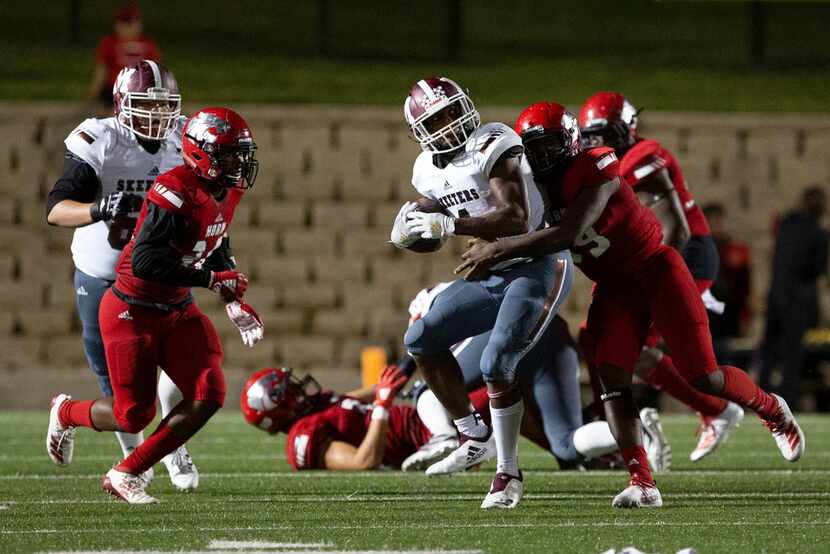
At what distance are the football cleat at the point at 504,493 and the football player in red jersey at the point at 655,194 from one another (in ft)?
5.89

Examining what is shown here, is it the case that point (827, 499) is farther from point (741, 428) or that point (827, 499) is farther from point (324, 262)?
point (324, 262)

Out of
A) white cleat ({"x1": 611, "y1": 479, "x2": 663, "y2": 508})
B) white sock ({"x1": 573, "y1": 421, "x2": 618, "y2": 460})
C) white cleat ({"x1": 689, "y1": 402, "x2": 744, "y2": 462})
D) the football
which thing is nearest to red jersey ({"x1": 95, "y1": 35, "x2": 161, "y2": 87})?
white cleat ({"x1": 689, "y1": 402, "x2": 744, "y2": 462})

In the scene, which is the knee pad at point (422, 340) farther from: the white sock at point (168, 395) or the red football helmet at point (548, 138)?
the white sock at point (168, 395)

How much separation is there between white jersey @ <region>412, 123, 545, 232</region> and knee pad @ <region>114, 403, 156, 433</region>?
131 cm

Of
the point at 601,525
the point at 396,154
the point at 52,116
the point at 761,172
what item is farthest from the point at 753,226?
the point at 601,525

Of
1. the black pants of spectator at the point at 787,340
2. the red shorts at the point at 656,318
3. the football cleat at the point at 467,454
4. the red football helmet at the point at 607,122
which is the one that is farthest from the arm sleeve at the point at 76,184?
the black pants of spectator at the point at 787,340

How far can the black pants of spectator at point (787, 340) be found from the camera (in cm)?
1135

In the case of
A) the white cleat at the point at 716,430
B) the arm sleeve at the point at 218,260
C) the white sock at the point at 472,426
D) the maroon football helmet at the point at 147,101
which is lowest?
the white cleat at the point at 716,430

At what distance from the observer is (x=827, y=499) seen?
577 centimetres

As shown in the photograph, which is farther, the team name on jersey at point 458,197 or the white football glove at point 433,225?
the team name on jersey at point 458,197

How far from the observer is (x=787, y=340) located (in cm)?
1143

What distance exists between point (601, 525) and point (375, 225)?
27.2 ft

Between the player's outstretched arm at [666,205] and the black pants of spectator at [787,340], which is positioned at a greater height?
the player's outstretched arm at [666,205]

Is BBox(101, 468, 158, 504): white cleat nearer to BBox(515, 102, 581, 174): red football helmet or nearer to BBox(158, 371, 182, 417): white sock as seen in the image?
BBox(158, 371, 182, 417): white sock
